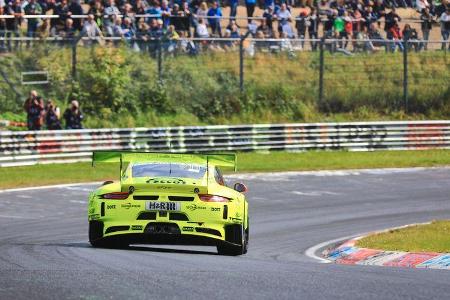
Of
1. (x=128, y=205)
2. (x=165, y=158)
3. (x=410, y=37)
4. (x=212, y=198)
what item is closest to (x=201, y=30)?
(x=410, y=37)

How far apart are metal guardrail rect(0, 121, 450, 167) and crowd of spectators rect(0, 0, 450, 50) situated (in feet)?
9.53

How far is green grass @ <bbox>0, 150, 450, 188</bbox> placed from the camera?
27.7 meters

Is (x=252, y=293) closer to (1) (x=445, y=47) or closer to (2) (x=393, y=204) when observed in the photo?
(2) (x=393, y=204)

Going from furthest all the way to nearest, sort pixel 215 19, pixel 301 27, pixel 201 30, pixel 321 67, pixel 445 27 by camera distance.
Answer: pixel 445 27, pixel 321 67, pixel 301 27, pixel 215 19, pixel 201 30

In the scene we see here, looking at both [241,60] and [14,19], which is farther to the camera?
[241,60]

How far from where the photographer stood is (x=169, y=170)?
14.7 m

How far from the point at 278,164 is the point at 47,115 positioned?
5883 mm

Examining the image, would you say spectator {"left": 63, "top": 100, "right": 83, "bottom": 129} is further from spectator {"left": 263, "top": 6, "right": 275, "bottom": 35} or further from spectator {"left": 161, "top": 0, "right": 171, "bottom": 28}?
spectator {"left": 263, "top": 6, "right": 275, "bottom": 35}

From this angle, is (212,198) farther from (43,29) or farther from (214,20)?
(214,20)

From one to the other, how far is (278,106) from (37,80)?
26.6 ft

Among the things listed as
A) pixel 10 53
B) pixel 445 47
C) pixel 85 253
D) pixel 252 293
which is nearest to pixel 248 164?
pixel 10 53

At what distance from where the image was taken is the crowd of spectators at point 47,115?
30.5 metres

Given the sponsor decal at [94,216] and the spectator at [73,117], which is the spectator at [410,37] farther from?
the sponsor decal at [94,216]

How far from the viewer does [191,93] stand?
36969 mm
